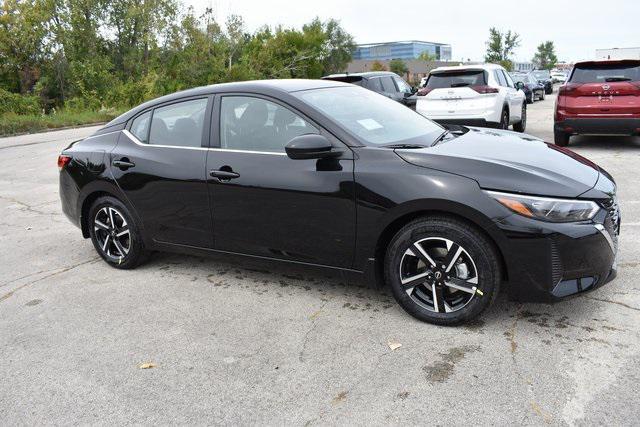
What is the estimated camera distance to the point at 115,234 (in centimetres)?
510

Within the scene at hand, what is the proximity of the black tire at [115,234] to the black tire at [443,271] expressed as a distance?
7.78 feet

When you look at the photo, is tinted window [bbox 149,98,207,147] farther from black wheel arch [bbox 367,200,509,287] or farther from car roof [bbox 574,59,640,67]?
car roof [bbox 574,59,640,67]

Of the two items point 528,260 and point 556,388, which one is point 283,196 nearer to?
point 528,260

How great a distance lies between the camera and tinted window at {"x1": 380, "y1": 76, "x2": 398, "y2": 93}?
13766mm

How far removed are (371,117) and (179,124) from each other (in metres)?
1.56

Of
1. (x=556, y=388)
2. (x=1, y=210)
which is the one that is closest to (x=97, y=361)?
(x=556, y=388)

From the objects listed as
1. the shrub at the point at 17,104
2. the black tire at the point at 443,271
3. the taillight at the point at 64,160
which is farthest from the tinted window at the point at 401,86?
the shrub at the point at 17,104

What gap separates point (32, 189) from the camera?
375 inches

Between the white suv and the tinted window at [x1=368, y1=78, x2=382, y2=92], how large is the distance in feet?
5.93

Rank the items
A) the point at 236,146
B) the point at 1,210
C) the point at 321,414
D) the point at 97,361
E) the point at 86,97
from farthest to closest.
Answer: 1. the point at 86,97
2. the point at 1,210
3. the point at 236,146
4. the point at 97,361
5. the point at 321,414

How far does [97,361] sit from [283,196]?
157 cm

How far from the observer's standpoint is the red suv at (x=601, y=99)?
31.9 ft

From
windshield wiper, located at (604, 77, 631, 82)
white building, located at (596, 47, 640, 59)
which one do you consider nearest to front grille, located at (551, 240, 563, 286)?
windshield wiper, located at (604, 77, 631, 82)

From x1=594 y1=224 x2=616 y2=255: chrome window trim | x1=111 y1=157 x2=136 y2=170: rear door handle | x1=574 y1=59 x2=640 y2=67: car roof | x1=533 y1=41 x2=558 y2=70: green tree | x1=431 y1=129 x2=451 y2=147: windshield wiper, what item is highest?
x1=533 y1=41 x2=558 y2=70: green tree
